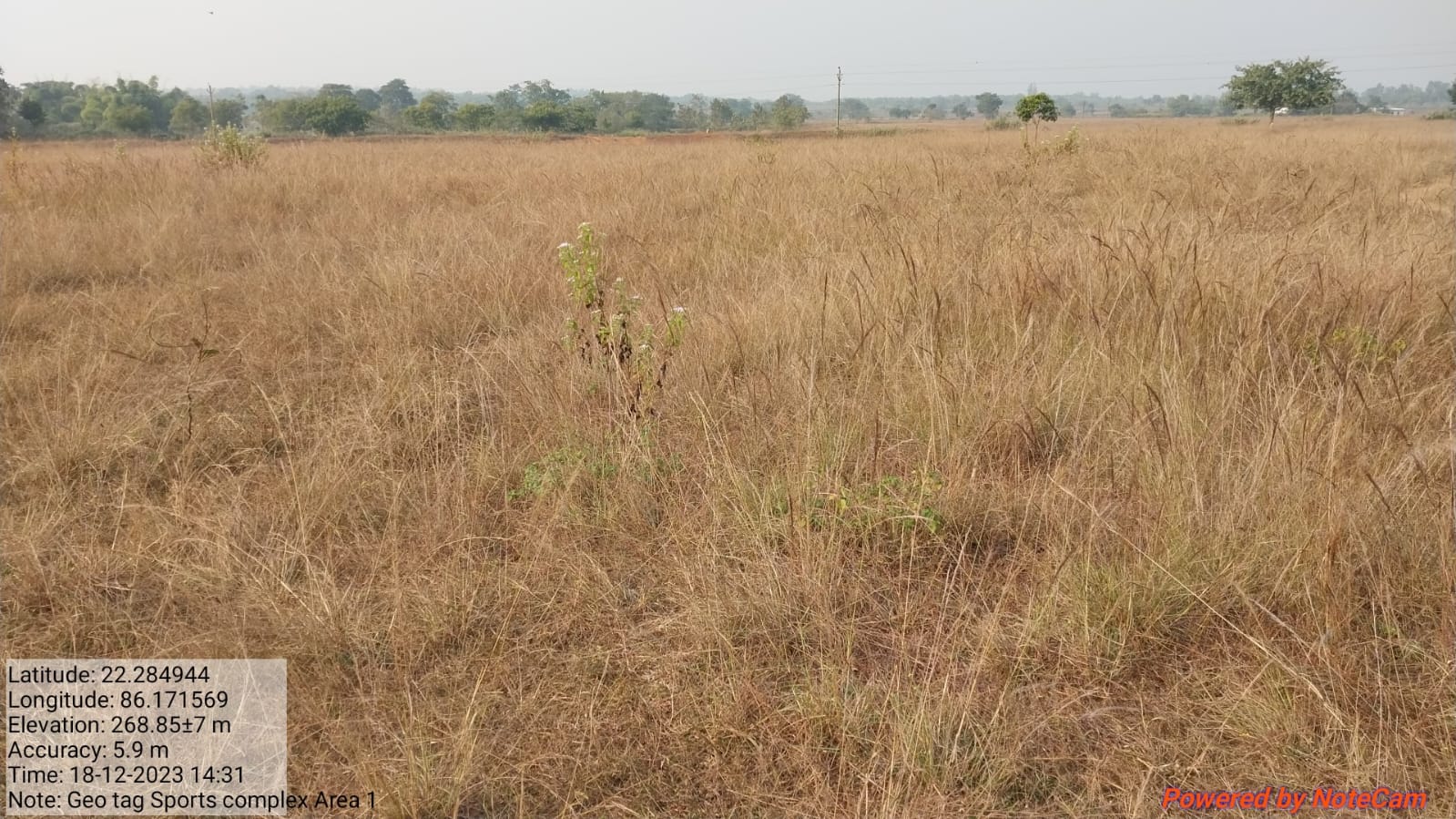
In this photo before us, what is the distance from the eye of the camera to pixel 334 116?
2844 inches

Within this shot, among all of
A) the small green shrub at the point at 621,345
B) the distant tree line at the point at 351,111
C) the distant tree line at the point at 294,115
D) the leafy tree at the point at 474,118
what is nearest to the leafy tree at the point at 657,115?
the distant tree line at the point at 351,111

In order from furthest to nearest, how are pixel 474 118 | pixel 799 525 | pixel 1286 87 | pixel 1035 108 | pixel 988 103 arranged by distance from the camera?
pixel 988 103 < pixel 474 118 < pixel 1286 87 < pixel 1035 108 < pixel 799 525

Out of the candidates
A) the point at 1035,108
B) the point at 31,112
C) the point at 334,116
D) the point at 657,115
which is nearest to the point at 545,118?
the point at 334,116

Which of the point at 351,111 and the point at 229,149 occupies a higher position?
the point at 351,111

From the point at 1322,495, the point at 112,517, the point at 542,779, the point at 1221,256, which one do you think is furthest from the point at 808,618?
the point at 1221,256

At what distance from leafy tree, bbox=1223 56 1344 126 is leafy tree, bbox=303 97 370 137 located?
71.0 meters

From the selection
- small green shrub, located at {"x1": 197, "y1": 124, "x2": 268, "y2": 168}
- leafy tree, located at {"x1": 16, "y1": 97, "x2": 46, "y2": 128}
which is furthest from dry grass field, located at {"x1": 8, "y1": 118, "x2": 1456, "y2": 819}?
leafy tree, located at {"x1": 16, "y1": 97, "x2": 46, "y2": 128}

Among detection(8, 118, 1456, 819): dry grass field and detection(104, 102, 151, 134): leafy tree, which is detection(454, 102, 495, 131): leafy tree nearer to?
detection(104, 102, 151, 134): leafy tree

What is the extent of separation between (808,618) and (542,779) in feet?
2.19

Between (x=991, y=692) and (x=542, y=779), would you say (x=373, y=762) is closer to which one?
(x=542, y=779)

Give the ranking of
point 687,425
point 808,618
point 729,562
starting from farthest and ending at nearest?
point 687,425 < point 729,562 < point 808,618

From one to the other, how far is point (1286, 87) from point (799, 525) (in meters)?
55.7

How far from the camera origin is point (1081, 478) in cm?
216

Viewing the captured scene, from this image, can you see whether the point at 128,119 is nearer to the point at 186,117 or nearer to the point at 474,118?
the point at 186,117
